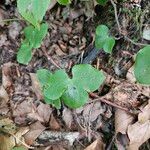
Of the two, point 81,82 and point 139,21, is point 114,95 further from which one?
point 139,21

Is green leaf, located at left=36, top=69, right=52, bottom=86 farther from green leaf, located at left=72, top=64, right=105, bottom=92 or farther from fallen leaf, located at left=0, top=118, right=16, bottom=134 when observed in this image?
fallen leaf, located at left=0, top=118, right=16, bottom=134

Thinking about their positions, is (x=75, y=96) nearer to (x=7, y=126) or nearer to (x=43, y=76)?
(x=43, y=76)

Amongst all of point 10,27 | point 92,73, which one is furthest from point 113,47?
point 10,27

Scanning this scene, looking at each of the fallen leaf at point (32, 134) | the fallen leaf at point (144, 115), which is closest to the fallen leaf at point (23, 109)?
the fallen leaf at point (32, 134)

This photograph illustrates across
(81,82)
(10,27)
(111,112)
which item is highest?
(10,27)

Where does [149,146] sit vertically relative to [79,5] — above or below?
below

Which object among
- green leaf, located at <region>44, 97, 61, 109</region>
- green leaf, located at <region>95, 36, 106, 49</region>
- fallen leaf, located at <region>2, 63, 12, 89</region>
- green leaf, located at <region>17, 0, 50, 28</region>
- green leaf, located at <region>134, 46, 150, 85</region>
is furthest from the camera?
fallen leaf, located at <region>2, 63, 12, 89</region>

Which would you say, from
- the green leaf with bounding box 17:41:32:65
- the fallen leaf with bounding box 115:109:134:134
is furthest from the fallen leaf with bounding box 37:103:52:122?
the fallen leaf with bounding box 115:109:134:134
